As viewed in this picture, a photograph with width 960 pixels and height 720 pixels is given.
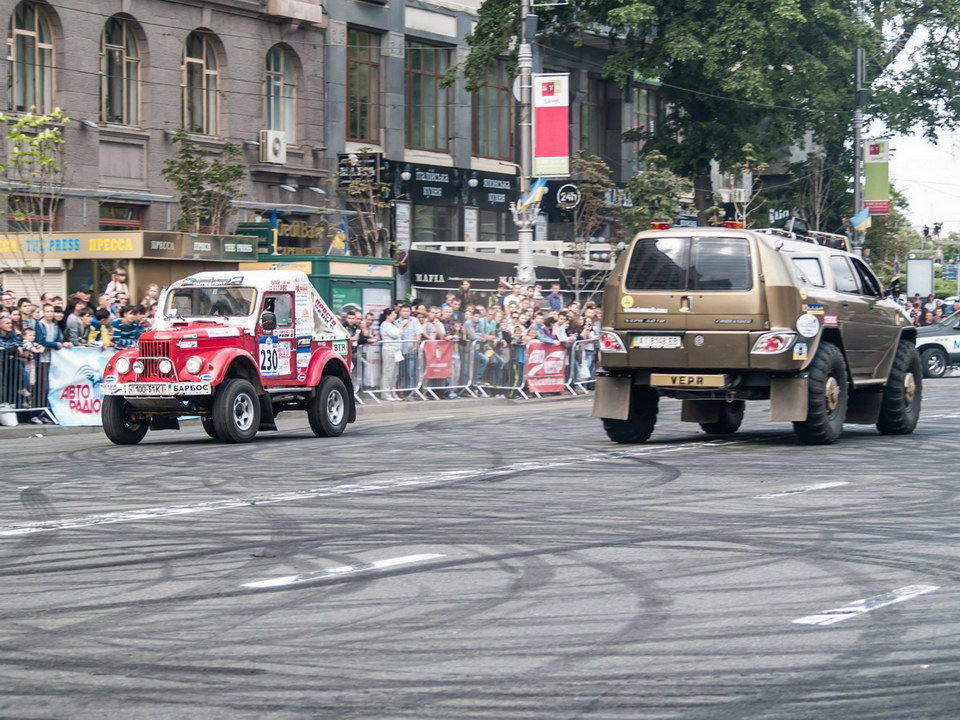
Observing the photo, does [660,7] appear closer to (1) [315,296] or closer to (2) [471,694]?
(1) [315,296]

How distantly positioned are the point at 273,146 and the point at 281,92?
6.41ft

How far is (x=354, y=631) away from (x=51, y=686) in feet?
4.77

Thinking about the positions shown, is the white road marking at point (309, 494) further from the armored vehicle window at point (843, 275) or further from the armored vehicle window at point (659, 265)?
the armored vehicle window at point (843, 275)

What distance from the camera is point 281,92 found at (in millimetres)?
37312

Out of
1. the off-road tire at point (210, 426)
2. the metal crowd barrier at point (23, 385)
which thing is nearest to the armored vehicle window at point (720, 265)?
the off-road tire at point (210, 426)

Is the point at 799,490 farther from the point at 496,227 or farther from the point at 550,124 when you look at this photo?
the point at 496,227

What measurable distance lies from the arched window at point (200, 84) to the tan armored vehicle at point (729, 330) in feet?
65.7

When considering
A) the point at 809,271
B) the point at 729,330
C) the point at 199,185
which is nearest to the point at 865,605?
the point at 729,330

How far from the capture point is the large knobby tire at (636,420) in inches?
672

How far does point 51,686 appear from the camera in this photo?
234 inches

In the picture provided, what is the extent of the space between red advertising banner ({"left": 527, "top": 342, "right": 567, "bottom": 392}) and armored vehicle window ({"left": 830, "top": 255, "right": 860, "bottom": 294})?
1249 centimetres

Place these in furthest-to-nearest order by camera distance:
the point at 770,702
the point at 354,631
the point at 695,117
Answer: the point at 695,117 < the point at 354,631 < the point at 770,702

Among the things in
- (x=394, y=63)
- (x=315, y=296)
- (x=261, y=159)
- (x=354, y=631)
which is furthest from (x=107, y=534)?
(x=394, y=63)

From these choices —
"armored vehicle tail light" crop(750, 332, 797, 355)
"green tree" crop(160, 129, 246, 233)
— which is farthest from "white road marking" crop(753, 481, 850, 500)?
"green tree" crop(160, 129, 246, 233)
